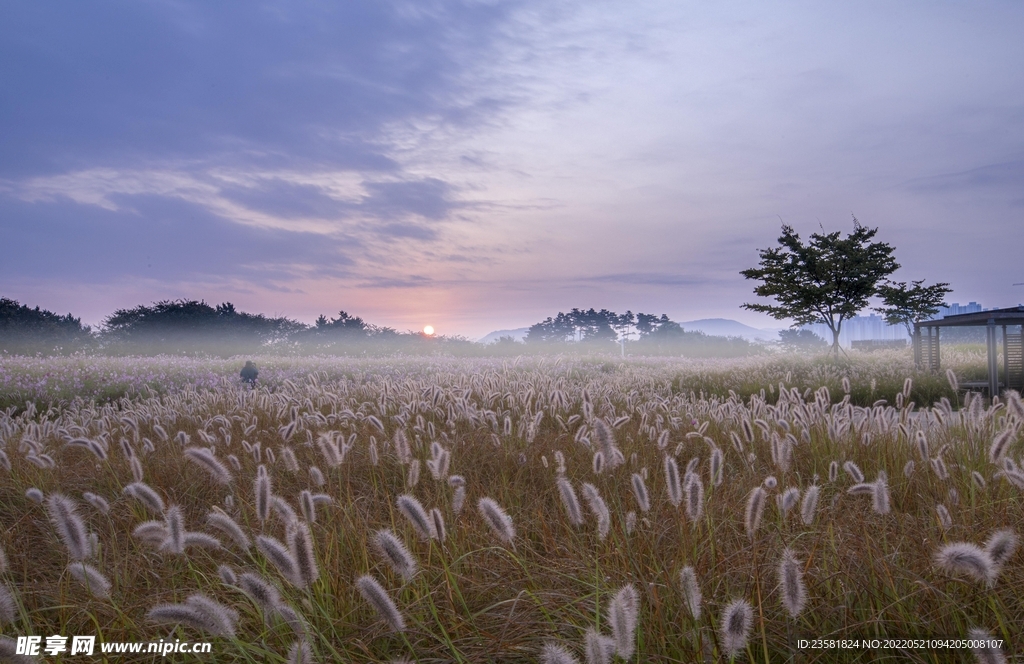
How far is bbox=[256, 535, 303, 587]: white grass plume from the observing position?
1.50m

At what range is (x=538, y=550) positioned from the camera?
2703 millimetres

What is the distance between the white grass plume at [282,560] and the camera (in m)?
1.50

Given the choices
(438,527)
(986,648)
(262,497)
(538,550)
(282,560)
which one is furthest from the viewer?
Result: (538,550)

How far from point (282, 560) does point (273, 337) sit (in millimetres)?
41140

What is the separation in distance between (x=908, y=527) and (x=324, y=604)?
7.91 feet

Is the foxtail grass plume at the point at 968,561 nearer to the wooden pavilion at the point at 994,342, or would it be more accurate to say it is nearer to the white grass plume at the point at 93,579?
the white grass plume at the point at 93,579

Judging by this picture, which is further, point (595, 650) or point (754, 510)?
point (754, 510)

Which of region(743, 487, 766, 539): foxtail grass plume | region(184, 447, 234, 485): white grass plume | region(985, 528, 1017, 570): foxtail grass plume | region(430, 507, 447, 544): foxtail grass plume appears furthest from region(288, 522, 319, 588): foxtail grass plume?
region(985, 528, 1017, 570): foxtail grass plume

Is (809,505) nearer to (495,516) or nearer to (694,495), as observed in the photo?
(694,495)

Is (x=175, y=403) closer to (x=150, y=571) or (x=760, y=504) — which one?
(x=150, y=571)

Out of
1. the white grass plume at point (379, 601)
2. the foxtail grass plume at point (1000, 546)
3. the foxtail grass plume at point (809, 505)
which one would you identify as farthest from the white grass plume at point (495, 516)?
the foxtail grass plume at point (1000, 546)

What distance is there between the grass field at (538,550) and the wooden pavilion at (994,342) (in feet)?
27.8

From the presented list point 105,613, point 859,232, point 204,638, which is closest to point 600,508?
point 204,638

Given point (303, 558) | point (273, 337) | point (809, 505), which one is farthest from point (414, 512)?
point (273, 337)
